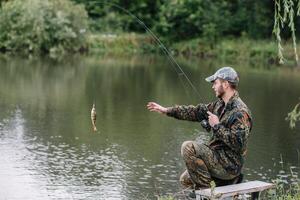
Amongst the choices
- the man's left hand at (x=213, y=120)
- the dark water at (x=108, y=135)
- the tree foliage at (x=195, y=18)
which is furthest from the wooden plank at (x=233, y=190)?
the tree foliage at (x=195, y=18)

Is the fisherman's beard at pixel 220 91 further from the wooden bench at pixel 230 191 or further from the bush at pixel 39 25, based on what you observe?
the bush at pixel 39 25

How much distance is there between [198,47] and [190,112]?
43.3 meters

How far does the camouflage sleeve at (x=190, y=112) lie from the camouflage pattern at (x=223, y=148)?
38mm

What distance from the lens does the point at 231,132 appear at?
7109mm

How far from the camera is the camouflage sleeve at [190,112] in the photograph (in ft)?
25.2

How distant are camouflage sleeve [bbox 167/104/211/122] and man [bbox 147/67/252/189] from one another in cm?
6

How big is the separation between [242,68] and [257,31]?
12.1 m

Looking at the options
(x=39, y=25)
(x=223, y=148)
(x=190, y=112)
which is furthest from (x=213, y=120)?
(x=39, y=25)

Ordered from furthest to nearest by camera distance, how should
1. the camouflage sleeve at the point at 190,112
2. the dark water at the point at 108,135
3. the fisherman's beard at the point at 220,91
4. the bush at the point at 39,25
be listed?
1. the bush at the point at 39,25
2. the dark water at the point at 108,135
3. the camouflage sleeve at the point at 190,112
4. the fisherman's beard at the point at 220,91

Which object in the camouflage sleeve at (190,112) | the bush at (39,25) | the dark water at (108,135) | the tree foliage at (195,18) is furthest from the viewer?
the tree foliage at (195,18)

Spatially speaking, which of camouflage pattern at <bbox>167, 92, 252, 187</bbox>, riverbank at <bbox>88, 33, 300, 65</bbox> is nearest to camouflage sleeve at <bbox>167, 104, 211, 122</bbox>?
A: camouflage pattern at <bbox>167, 92, 252, 187</bbox>

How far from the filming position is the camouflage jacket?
7109mm

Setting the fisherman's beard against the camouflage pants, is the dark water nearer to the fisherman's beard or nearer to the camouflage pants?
the camouflage pants

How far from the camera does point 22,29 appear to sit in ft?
142
